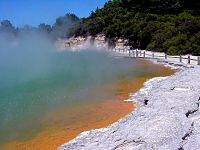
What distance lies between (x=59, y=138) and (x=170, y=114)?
392cm

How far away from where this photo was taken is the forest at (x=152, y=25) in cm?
4378

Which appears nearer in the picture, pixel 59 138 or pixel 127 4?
pixel 59 138

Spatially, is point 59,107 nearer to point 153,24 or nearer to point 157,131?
point 157,131

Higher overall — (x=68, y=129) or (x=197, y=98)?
(x=197, y=98)

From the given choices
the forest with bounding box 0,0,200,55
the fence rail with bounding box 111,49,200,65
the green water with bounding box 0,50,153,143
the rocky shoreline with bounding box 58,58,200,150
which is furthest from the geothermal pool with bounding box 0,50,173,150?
the forest with bounding box 0,0,200,55

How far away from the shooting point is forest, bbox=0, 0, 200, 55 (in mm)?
43781

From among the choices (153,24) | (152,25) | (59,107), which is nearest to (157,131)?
(59,107)

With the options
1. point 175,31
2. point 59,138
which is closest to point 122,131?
point 59,138

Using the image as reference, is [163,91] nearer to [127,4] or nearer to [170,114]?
[170,114]

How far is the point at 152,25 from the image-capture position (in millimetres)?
55250

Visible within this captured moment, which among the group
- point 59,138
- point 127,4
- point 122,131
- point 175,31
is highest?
point 127,4

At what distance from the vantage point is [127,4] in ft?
249

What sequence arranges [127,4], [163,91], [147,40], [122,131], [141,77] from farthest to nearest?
[127,4] < [147,40] < [141,77] < [163,91] < [122,131]

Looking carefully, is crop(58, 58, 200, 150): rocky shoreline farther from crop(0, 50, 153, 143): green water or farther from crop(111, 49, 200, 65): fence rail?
crop(111, 49, 200, 65): fence rail
